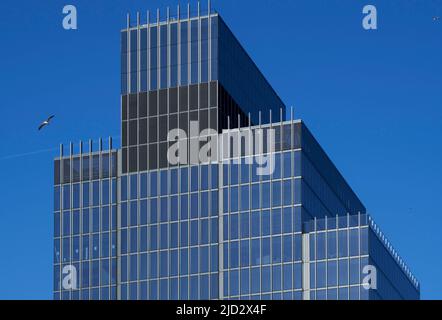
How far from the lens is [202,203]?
16662cm

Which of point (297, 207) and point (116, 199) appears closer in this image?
point (297, 207)

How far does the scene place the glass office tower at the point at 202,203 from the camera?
160m

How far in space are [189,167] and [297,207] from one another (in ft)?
48.2

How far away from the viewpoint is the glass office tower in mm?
160250

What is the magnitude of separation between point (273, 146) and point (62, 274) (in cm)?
3076

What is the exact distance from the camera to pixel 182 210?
550ft
